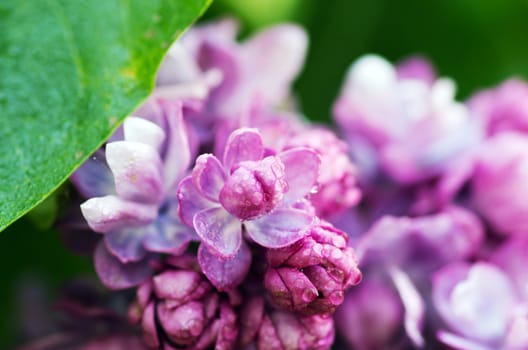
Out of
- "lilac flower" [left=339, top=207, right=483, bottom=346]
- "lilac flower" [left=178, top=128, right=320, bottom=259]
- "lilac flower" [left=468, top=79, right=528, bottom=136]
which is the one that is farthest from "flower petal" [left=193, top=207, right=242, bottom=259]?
"lilac flower" [left=468, top=79, right=528, bottom=136]

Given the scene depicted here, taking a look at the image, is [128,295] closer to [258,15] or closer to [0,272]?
[0,272]

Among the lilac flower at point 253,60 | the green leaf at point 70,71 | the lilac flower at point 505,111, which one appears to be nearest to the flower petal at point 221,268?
the green leaf at point 70,71

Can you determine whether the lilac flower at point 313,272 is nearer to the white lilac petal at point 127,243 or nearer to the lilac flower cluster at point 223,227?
the lilac flower cluster at point 223,227

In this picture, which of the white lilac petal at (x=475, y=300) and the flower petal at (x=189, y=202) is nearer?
the flower petal at (x=189, y=202)

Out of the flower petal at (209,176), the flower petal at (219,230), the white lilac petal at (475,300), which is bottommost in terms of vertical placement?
the flower petal at (219,230)

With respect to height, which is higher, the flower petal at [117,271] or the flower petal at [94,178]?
the flower petal at [94,178]

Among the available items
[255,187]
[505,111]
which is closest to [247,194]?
[255,187]

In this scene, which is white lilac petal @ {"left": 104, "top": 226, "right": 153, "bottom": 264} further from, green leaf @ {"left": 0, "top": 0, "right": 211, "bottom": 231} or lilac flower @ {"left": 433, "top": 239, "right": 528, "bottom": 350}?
lilac flower @ {"left": 433, "top": 239, "right": 528, "bottom": 350}
